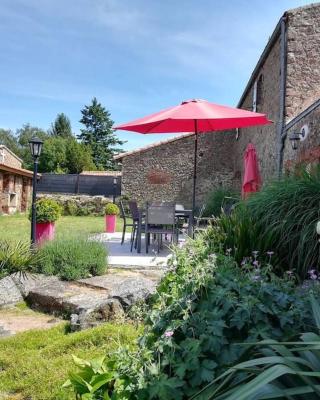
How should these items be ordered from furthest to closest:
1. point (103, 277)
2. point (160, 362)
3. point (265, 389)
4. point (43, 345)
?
point (103, 277) < point (43, 345) < point (160, 362) < point (265, 389)

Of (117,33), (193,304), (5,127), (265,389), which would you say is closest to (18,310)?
(193,304)

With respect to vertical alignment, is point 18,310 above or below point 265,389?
below

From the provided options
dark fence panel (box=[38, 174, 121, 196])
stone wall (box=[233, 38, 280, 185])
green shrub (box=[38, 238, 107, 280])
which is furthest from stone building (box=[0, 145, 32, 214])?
green shrub (box=[38, 238, 107, 280])

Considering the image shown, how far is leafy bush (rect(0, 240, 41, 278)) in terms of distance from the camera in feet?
15.3

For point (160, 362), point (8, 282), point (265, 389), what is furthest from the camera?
point (8, 282)

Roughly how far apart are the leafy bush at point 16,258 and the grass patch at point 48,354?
1594mm

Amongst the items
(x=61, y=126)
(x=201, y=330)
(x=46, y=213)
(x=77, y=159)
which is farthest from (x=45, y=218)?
(x=61, y=126)

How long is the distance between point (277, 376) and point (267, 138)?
9.81 meters

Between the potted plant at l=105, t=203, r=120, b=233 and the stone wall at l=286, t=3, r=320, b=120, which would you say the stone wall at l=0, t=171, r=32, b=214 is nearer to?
the potted plant at l=105, t=203, r=120, b=233

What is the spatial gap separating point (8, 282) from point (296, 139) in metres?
5.80

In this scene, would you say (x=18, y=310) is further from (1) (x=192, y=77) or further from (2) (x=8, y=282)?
(1) (x=192, y=77)

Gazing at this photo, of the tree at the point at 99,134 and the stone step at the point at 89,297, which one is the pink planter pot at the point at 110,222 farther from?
the tree at the point at 99,134

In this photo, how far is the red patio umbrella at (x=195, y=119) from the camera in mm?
5755

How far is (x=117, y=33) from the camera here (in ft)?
37.6
